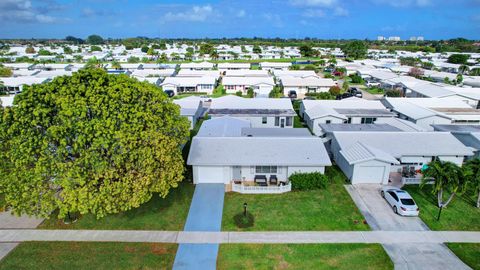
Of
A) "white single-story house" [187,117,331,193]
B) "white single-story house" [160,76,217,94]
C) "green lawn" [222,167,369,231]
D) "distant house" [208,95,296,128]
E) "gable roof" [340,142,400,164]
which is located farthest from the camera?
"white single-story house" [160,76,217,94]

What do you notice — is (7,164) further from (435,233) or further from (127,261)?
(435,233)

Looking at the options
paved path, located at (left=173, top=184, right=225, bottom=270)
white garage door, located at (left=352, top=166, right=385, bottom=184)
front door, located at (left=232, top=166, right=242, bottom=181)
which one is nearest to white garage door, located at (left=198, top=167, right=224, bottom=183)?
paved path, located at (left=173, top=184, right=225, bottom=270)

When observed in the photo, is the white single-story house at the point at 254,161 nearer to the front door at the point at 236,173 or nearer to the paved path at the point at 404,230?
the front door at the point at 236,173

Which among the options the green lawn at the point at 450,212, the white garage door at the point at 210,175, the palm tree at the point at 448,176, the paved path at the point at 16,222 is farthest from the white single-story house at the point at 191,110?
the palm tree at the point at 448,176

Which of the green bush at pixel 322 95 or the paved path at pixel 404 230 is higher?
the green bush at pixel 322 95

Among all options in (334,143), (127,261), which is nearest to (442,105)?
(334,143)

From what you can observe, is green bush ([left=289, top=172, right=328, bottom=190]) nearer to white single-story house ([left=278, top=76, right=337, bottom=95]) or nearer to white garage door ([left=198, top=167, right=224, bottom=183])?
white garage door ([left=198, top=167, right=224, bottom=183])
